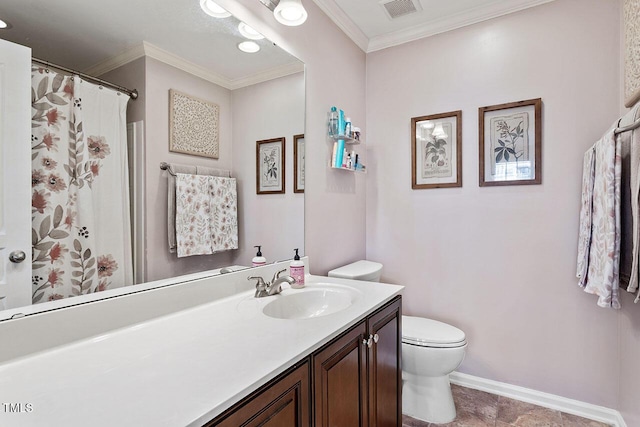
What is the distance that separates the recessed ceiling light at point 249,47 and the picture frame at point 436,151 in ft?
4.28

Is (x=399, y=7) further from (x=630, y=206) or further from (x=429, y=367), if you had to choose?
(x=429, y=367)

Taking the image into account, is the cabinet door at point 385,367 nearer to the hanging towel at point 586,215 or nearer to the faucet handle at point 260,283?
the faucet handle at point 260,283

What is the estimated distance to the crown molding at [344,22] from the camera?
207 centimetres

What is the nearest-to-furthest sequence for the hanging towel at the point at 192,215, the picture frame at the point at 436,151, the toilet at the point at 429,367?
the hanging towel at the point at 192,215 → the toilet at the point at 429,367 → the picture frame at the point at 436,151

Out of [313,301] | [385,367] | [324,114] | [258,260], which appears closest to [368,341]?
[385,367]

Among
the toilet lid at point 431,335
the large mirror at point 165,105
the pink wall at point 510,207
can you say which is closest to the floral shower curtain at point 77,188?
the large mirror at point 165,105

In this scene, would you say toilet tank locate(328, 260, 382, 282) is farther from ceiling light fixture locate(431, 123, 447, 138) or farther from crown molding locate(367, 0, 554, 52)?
crown molding locate(367, 0, 554, 52)

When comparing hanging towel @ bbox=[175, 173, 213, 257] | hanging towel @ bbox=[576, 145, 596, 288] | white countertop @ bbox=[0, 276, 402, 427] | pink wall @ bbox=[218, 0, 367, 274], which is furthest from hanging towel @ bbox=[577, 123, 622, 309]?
hanging towel @ bbox=[175, 173, 213, 257]

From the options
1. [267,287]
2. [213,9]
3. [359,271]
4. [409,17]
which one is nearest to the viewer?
[213,9]

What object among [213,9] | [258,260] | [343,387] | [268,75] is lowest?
[343,387]

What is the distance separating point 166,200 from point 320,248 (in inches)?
41.8

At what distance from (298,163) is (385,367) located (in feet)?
3.75

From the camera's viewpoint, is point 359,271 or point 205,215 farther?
point 359,271

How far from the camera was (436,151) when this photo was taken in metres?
2.32
